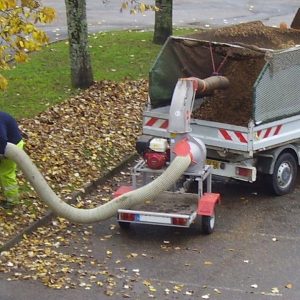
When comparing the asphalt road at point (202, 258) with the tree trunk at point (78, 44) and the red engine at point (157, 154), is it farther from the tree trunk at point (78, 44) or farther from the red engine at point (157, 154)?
the tree trunk at point (78, 44)

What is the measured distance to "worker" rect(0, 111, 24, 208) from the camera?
9.09 meters

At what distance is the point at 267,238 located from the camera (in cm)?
921

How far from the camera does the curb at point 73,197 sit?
28.8 feet

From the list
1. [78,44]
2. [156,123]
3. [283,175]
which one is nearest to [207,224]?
[283,175]

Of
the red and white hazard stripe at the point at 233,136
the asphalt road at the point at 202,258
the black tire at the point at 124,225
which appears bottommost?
the asphalt road at the point at 202,258

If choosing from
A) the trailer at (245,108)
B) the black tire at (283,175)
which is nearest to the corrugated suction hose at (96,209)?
the trailer at (245,108)

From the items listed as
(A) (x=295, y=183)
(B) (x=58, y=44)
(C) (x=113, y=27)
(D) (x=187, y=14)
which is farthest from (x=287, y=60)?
(D) (x=187, y=14)

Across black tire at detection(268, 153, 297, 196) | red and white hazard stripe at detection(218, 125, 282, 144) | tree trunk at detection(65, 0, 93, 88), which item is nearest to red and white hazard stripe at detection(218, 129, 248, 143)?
red and white hazard stripe at detection(218, 125, 282, 144)

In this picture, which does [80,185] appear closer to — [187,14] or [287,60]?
[287,60]

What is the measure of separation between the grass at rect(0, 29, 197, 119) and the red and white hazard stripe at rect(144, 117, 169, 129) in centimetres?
269

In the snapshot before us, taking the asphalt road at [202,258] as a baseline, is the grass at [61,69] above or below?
above

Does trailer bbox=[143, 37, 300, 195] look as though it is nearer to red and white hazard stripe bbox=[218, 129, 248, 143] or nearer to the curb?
red and white hazard stripe bbox=[218, 129, 248, 143]

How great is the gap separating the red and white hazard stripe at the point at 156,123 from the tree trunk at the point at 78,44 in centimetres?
372

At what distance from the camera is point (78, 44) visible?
14.0 meters
